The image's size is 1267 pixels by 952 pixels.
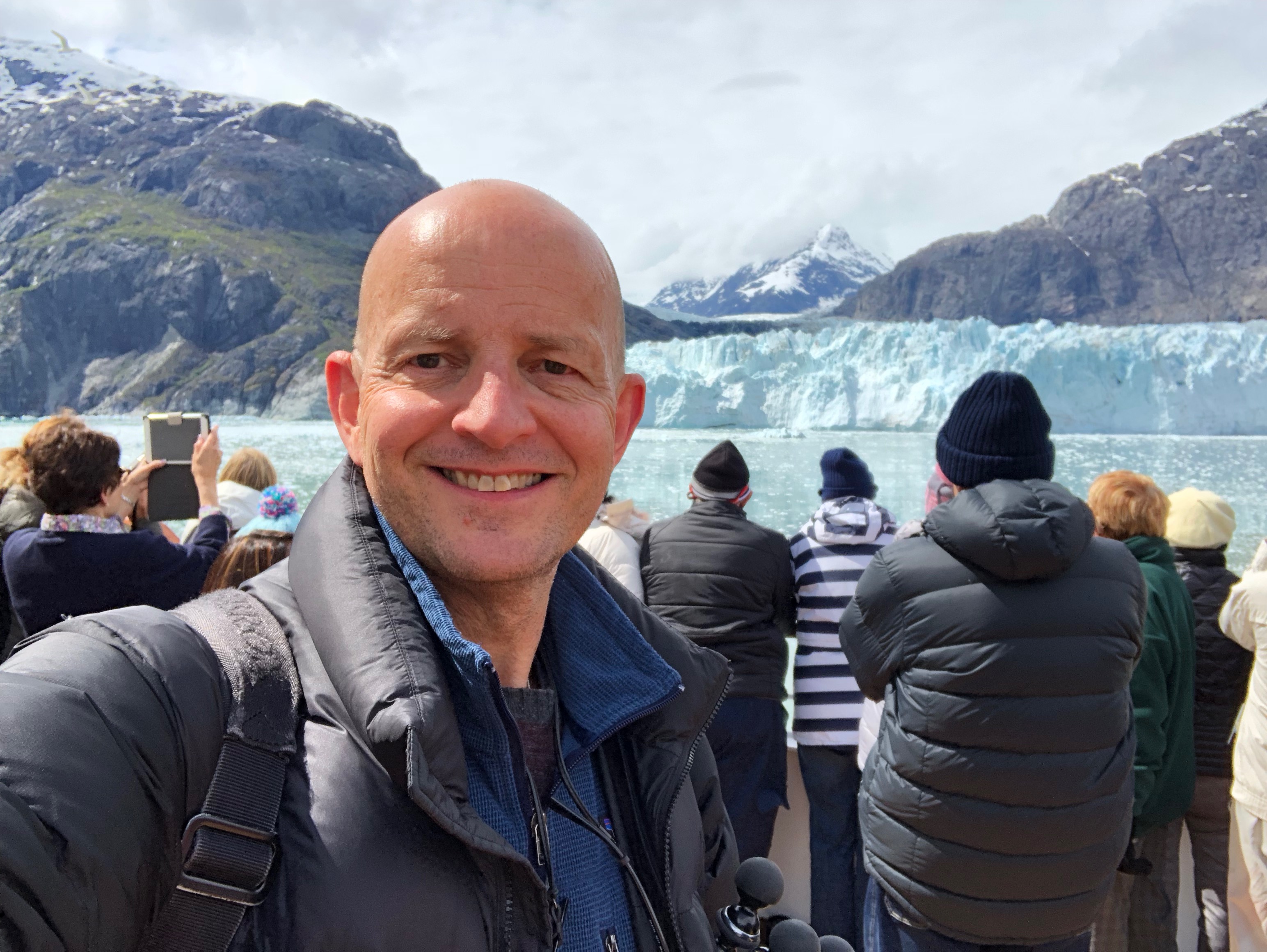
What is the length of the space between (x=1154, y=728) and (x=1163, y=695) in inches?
3.9

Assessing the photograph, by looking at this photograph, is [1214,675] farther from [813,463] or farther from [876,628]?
[813,463]

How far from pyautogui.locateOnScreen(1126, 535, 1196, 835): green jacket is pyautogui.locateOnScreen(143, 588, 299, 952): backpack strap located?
2.37 m

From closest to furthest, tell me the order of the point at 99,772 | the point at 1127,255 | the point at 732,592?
the point at 99,772
the point at 732,592
the point at 1127,255

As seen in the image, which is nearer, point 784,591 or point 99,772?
point 99,772

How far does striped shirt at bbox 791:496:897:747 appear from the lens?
2.71 metres

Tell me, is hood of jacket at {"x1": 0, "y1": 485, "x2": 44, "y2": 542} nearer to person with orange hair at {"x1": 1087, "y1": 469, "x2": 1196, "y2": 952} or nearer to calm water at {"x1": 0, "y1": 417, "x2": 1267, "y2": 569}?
person with orange hair at {"x1": 1087, "y1": 469, "x2": 1196, "y2": 952}

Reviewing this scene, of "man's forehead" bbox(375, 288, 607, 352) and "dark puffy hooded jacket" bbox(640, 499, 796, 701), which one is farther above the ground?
"man's forehead" bbox(375, 288, 607, 352)

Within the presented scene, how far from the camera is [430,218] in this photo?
2.69ft

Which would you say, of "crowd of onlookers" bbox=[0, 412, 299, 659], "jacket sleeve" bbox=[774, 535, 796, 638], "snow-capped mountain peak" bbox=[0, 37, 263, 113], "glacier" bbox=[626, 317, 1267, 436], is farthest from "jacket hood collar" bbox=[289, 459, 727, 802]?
"snow-capped mountain peak" bbox=[0, 37, 263, 113]

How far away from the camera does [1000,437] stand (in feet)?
6.29

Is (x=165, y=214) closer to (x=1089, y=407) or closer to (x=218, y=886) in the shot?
(x=1089, y=407)

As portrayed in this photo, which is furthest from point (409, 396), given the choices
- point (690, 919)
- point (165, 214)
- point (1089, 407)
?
point (165, 214)

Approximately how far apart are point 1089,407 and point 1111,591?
105 feet

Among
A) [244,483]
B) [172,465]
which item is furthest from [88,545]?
[244,483]
